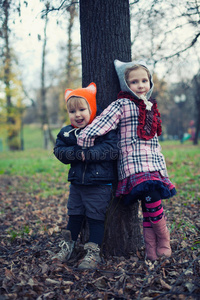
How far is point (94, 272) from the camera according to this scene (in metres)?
2.55

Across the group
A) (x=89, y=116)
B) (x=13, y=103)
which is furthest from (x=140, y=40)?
(x=13, y=103)

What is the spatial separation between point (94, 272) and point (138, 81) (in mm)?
1991

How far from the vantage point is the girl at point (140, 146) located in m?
2.72

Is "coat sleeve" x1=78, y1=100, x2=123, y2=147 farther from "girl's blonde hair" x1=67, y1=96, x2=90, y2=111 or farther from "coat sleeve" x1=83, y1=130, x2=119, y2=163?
"girl's blonde hair" x1=67, y1=96, x2=90, y2=111

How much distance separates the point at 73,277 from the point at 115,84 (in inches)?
80.7

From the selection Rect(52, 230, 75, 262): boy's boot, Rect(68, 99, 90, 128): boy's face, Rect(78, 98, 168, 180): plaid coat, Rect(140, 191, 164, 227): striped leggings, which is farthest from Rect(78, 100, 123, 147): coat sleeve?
Rect(52, 230, 75, 262): boy's boot

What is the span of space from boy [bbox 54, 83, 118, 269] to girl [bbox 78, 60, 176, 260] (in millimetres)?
119

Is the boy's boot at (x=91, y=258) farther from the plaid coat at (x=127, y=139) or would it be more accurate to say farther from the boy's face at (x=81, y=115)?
the boy's face at (x=81, y=115)

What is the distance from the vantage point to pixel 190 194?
5617mm

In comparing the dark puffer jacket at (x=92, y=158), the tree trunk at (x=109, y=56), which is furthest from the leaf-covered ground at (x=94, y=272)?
the dark puffer jacket at (x=92, y=158)

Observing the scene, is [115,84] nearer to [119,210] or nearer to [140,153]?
[140,153]

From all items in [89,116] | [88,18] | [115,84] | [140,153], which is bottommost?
[140,153]

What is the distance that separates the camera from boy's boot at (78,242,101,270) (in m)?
2.61

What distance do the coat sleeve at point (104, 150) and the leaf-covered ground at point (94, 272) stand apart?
3.48ft
